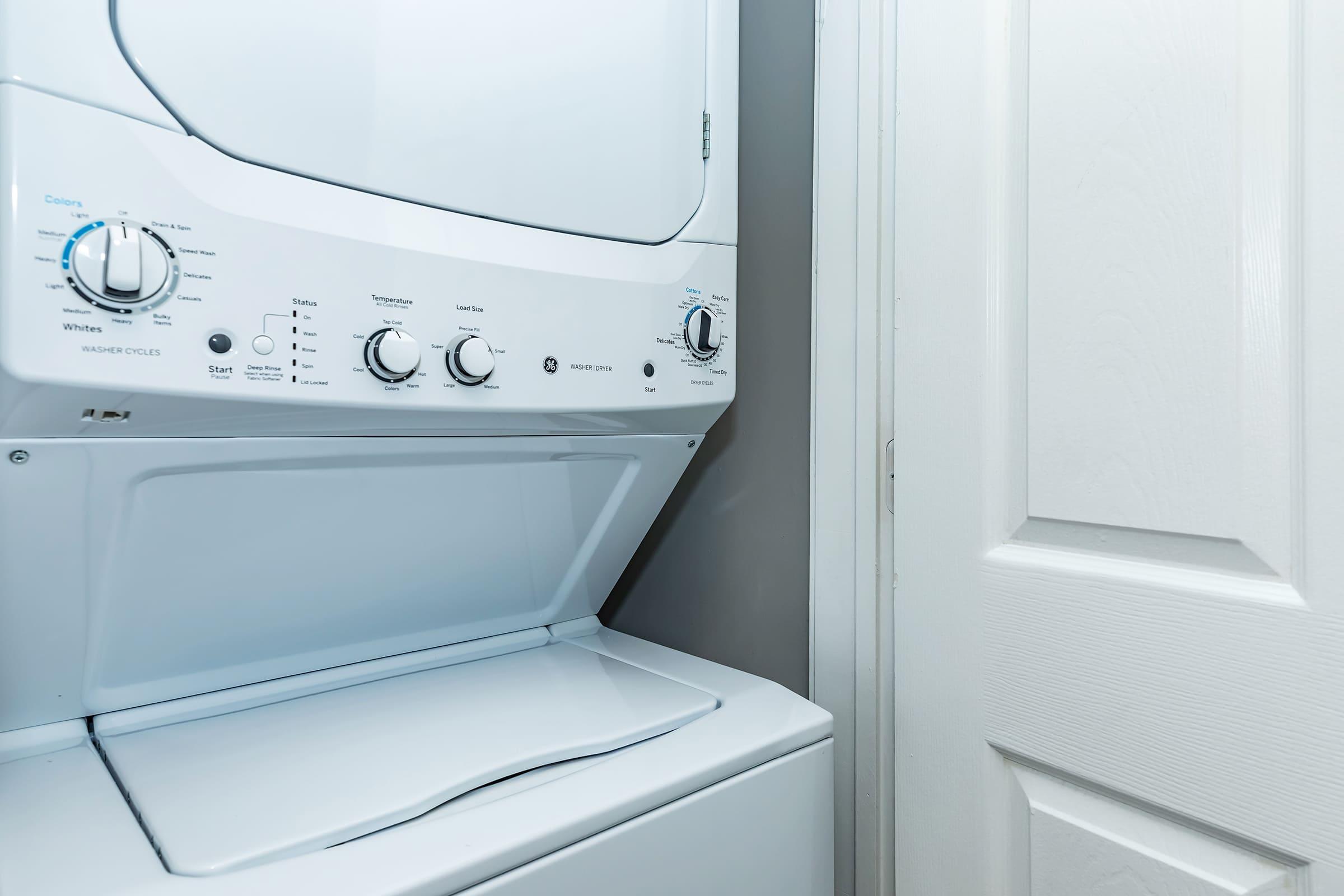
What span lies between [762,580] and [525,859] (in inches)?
29.4

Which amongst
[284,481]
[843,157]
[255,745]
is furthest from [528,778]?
[843,157]

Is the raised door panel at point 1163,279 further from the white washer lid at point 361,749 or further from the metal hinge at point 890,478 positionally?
the white washer lid at point 361,749

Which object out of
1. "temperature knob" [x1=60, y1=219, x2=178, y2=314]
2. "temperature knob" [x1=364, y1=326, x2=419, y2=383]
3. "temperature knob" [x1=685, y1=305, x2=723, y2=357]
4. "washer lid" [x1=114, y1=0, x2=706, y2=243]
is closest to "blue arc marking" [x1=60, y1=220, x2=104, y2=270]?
"temperature knob" [x1=60, y1=219, x2=178, y2=314]

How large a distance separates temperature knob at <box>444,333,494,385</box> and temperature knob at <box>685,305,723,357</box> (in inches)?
13.1

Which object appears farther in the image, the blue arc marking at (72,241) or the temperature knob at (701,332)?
the temperature knob at (701,332)

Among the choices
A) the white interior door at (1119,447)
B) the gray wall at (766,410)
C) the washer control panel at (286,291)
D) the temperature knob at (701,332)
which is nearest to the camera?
the washer control panel at (286,291)

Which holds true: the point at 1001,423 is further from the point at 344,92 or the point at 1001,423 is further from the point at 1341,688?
the point at 344,92

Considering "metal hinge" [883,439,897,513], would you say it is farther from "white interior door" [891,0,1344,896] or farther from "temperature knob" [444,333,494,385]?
"temperature knob" [444,333,494,385]

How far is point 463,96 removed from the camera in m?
0.87

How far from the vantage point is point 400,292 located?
2.67ft

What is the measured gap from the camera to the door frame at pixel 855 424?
115 cm

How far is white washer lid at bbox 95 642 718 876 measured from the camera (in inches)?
26.2

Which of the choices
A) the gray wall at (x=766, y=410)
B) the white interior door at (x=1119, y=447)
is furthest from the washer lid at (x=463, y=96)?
the white interior door at (x=1119, y=447)

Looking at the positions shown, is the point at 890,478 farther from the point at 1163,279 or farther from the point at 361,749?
the point at 361,749
